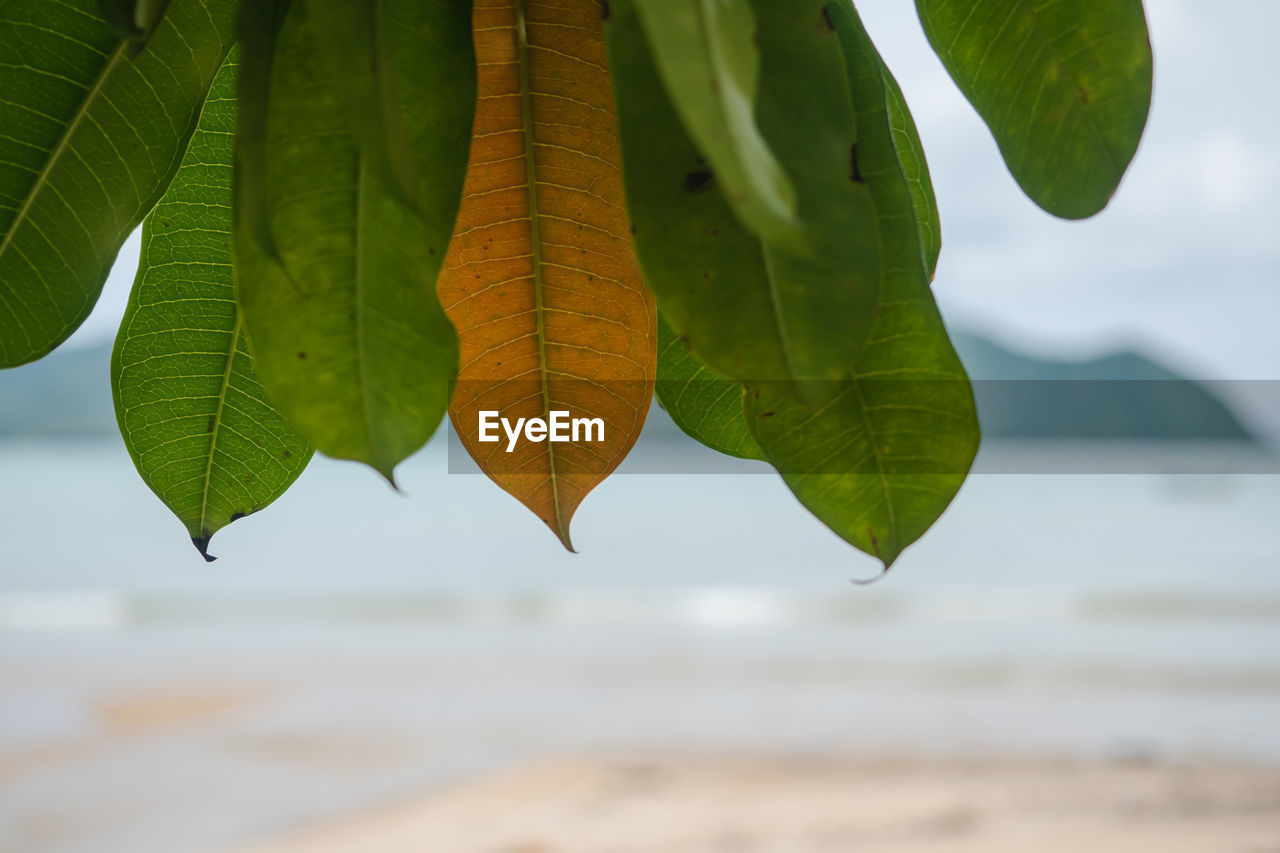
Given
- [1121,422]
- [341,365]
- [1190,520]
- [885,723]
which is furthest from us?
[1121,422]

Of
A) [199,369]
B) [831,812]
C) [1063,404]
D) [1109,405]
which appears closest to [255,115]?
[199,369]

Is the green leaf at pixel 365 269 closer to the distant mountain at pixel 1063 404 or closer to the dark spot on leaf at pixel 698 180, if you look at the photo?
the dark spot on leaf at pixel 698 180

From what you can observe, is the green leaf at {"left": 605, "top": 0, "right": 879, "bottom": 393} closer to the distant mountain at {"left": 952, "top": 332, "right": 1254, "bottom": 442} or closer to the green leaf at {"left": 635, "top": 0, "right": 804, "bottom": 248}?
the green leaf at {"left": 635, "top": 0, "right": 804, "bottom": 248}

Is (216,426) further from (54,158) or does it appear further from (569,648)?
(569,648)

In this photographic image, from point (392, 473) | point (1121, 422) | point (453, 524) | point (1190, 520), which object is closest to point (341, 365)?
point (392, 473)

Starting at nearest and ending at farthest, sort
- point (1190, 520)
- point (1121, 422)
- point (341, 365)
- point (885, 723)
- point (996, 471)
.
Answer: point (341, 365) < point (885, 723) < point (1190, 520) < point (996, 471) < point (1121, 422)

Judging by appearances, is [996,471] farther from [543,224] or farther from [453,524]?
[543,224]

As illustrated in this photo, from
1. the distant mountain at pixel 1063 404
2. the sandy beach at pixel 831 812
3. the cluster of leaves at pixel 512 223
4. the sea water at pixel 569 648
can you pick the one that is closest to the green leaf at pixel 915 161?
the cluster of leaves at pixel 512 223

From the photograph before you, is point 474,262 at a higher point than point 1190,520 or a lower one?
higher

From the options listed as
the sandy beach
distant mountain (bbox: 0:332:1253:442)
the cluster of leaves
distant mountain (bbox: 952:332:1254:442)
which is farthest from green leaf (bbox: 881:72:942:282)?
distant mountain (bbox: 952:332:1254:442)
